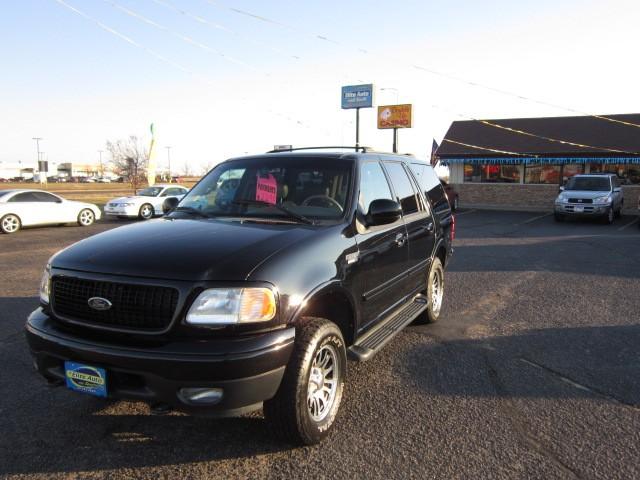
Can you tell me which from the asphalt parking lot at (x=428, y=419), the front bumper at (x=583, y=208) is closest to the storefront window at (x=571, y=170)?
the front bumper at (x=583, y=208)

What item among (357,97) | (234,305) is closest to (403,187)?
(234,305)

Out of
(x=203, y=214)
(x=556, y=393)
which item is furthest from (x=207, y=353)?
(x=556, y=393)

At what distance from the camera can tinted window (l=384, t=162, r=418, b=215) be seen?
486 cm

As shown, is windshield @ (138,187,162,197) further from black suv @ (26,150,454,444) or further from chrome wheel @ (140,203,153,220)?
black suv @ (26,150,454,444)

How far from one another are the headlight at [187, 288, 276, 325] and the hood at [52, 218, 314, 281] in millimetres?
90

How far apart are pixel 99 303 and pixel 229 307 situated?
2.61 feet

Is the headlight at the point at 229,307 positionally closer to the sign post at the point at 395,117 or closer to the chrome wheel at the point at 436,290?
the chrome wheel at the point at 436,290

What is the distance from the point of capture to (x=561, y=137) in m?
28.3

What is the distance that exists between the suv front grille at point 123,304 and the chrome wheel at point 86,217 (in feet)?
53.3

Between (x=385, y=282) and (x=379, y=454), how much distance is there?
1519 millimetres

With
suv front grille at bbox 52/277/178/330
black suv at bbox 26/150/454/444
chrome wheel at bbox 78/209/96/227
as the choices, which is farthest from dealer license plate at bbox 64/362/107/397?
chrome wheel at bbox 78/209/96/227

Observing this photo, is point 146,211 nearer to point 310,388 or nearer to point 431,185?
point 431,185

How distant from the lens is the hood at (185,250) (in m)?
2.84

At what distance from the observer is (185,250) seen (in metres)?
3.04
